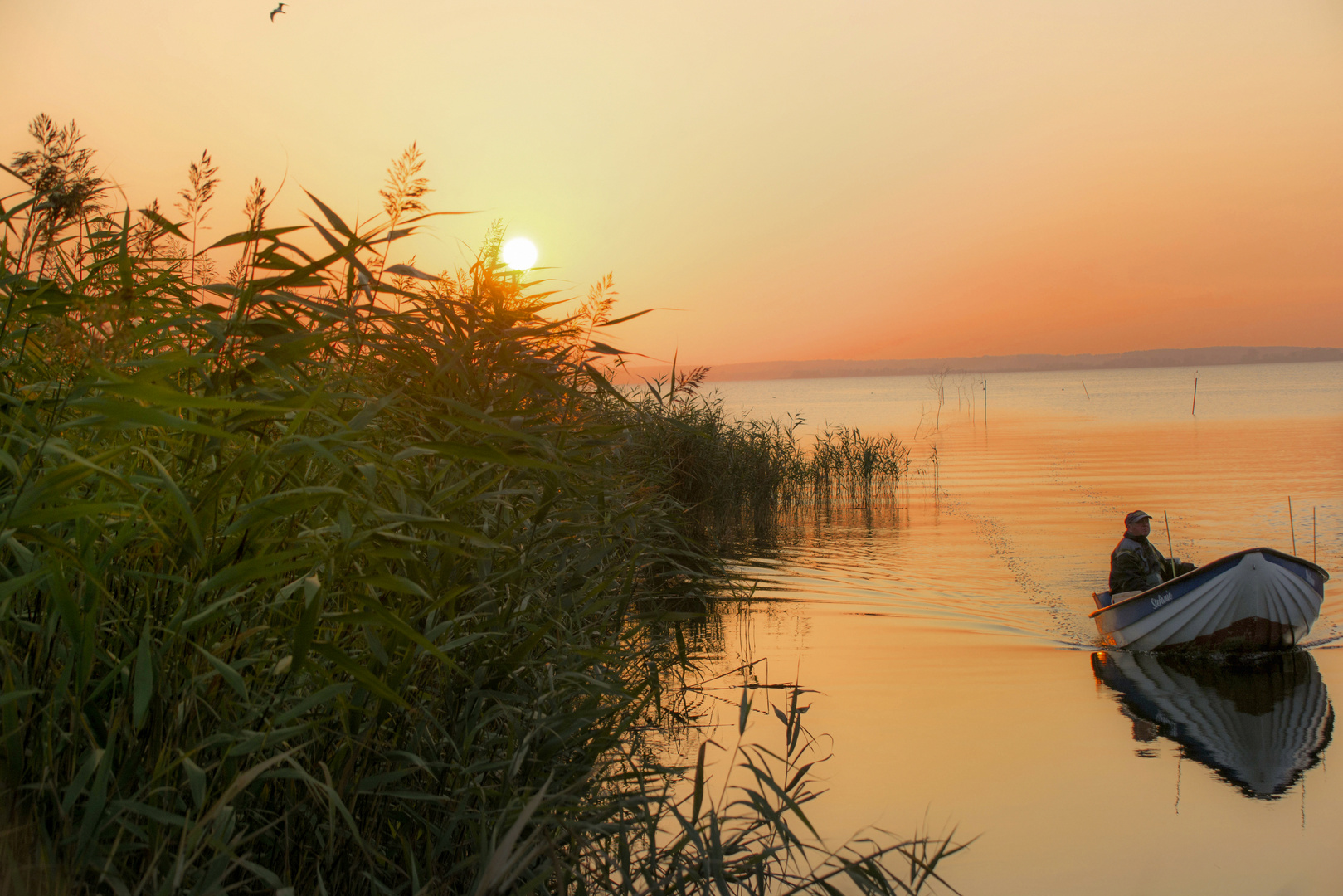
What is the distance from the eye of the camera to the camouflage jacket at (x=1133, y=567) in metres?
12.0

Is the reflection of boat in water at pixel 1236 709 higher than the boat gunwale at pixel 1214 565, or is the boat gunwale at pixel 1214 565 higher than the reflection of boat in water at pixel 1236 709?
the boat gunwale at pixel 1214 565

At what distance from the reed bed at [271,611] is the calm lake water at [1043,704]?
4213mm

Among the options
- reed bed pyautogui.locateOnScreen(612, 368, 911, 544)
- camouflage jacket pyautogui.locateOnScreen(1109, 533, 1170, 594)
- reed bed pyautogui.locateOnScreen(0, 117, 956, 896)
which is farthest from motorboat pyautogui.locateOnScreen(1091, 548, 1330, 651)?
reed bed pyautogui.locateOnScreen(0, 117, 956, 896)

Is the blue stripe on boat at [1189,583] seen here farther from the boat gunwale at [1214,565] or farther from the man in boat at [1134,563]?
the man in boat at [1134,563]

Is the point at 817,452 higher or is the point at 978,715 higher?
the point at 817,452

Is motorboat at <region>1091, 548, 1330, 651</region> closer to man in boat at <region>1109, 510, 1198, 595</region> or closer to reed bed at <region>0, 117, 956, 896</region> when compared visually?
man in boat at <region>1109, 510, 1198, 595</region>

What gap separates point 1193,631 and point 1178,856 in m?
5.87

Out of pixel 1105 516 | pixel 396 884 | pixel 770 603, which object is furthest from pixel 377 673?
pixel 1105 516

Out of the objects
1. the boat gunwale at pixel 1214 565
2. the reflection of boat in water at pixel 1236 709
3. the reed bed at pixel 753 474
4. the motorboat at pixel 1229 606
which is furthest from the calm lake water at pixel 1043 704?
the reed bed at pixel 753 474

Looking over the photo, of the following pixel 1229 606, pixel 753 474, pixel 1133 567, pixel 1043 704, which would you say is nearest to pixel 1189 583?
pixel 1229 606

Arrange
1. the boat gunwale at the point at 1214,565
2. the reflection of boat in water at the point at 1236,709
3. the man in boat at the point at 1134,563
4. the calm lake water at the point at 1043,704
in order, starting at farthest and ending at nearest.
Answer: the man in boat at the point at 1134,563
the boat gunwale at the point at 1214,565
the reflection of boat in water at the point at 1236,709
the calm lake water at the point at 1043,704

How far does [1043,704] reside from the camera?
9789 mm

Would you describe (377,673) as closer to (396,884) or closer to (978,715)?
(396,884)

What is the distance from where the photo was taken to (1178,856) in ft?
21.5
